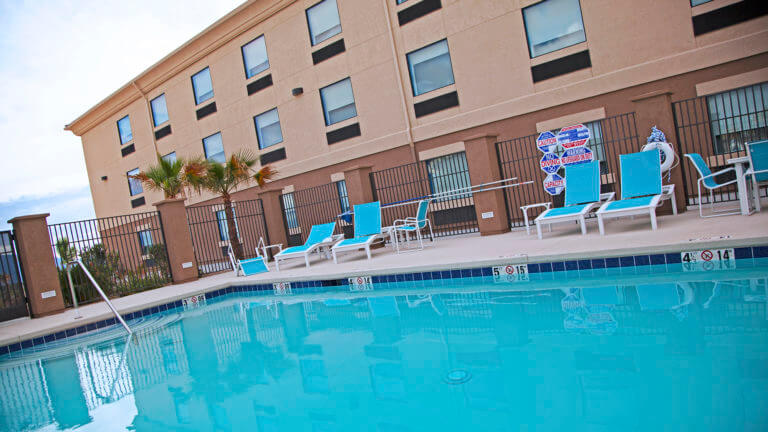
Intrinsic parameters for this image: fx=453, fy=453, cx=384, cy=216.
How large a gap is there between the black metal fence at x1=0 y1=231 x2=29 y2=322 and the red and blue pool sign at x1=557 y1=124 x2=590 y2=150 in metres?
11.1

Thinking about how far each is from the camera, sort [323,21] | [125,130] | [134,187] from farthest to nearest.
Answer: [134,187], [125,130], [323,21]

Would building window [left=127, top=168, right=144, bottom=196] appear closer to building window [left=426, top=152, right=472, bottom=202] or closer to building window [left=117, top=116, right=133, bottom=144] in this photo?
building window [left=117, top=116, right=133, bottom=144]

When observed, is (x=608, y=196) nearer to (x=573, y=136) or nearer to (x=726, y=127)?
(x=573, y=136)

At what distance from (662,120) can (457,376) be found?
6.43 meters

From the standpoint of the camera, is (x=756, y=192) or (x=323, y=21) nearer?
(x=756, y=192)

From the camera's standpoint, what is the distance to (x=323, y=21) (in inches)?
540

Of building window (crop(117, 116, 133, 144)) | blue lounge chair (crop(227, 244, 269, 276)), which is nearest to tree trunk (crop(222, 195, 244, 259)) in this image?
blue lounge chair (crop(227, 244, 269, 276))

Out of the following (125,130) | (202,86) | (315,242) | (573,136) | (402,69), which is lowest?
(315,242)

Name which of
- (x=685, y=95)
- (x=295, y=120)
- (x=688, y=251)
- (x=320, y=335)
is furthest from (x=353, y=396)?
(x=295, y=120)

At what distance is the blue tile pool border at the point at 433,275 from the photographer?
4.95 m

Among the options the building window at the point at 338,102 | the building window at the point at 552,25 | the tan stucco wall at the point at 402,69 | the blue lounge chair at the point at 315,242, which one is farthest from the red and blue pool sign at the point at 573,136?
the building window at the point at 338,102

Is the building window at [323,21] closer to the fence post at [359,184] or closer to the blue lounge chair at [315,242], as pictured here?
the fence post at [359,184]

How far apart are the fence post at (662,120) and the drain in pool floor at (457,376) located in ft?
20.1

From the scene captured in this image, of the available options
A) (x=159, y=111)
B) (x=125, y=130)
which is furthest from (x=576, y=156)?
(x=125, y=130)
